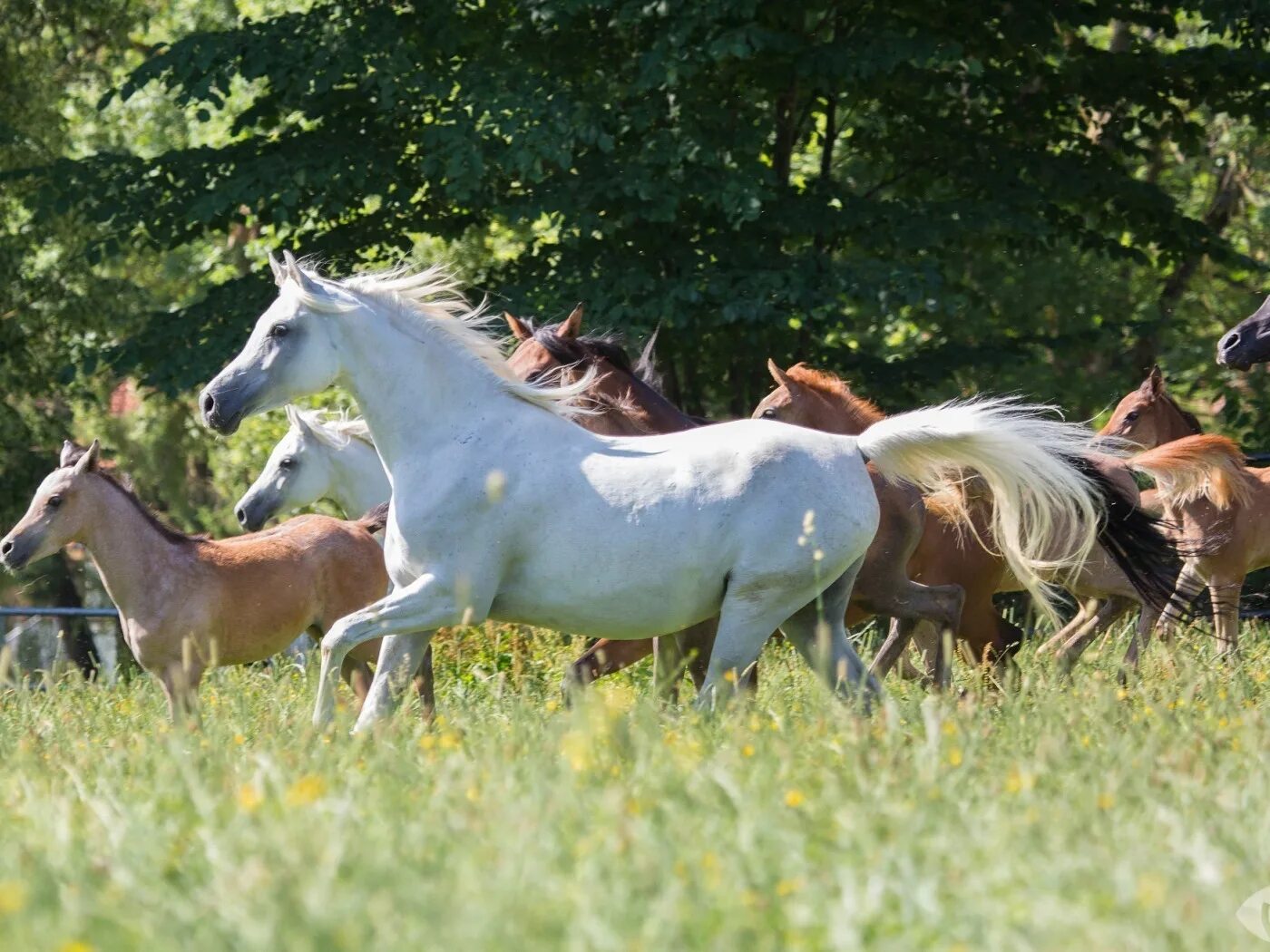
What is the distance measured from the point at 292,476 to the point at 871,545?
4.22 m

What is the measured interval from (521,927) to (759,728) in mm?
2236

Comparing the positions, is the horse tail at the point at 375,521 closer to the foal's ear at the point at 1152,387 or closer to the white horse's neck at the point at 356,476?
the white horse's neck at the point at 356,476

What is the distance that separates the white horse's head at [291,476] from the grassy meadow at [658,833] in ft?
15.8

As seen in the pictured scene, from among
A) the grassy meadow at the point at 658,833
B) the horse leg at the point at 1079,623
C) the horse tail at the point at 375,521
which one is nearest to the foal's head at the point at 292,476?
the horse tail at the point at 375,521

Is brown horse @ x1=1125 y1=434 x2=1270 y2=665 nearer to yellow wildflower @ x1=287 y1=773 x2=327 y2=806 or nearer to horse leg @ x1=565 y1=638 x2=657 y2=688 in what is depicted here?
horse leg @ x1=565 y1=638 x2=657 y2=688

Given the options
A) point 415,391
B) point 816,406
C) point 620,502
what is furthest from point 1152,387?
point 415,391

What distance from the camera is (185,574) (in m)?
8.59

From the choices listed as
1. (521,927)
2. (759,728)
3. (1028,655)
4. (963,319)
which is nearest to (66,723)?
(759,728)

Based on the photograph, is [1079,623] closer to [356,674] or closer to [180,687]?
[356,674]

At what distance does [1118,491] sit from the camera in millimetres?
7840

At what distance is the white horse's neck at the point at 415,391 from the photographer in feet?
22.6

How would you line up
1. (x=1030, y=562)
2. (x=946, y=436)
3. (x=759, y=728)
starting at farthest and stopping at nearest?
(x=1030, y=562) < (x=946, y=436) < (x=759, y=728)

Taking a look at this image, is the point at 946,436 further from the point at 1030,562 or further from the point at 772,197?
the point at 772,197

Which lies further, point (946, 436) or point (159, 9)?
point (159, 9)
